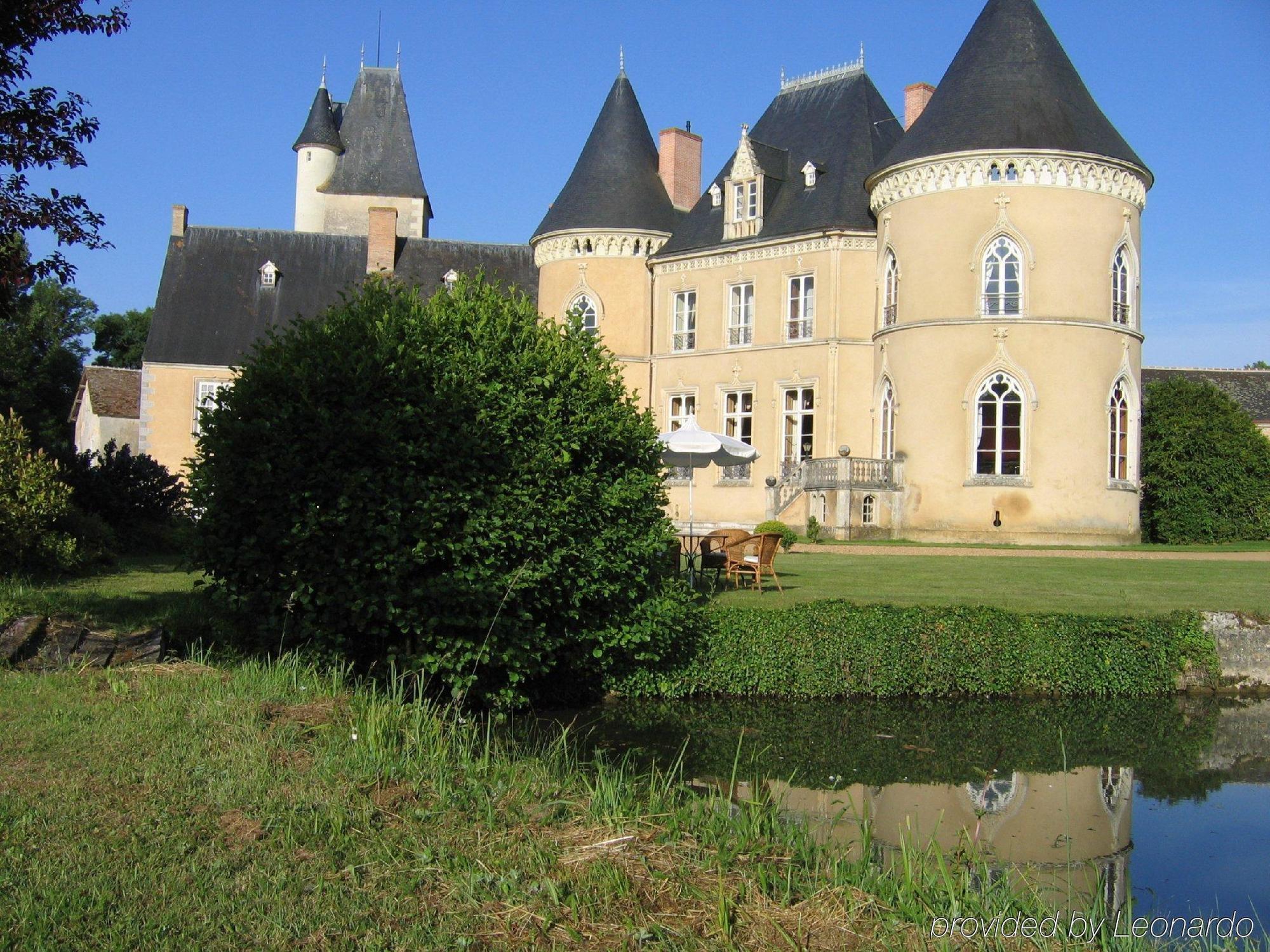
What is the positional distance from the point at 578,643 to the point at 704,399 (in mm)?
23666

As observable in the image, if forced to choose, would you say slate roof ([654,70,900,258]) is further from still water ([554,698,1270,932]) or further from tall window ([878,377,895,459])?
still water ([554,698,1270,932])

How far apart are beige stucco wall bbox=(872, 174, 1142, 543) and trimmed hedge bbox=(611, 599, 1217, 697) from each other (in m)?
14.9

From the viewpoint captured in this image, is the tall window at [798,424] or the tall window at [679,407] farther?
the tall window at [679,407]

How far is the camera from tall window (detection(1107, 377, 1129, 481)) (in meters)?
27.2

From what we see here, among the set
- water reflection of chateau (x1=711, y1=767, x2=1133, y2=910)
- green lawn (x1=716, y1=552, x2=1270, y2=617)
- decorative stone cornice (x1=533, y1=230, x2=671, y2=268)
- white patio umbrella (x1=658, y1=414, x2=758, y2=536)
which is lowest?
water reflection of chateau (x1=711, y1=767, x2=1133, y2=910)

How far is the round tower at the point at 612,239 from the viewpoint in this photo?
112 feet

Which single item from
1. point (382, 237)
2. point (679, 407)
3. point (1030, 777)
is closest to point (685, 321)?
point (679, 407)

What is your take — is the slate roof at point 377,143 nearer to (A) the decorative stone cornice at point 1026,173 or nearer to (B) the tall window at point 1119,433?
(A) the decorative stone cornice at point 1026,173

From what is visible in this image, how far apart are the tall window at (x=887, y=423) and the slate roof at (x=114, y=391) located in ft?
90.5

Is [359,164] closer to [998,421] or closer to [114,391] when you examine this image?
[114,391]

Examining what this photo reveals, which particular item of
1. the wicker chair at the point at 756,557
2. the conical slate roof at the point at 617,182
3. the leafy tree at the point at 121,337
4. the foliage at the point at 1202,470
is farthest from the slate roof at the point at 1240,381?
the leafy tree at the point at 121,337

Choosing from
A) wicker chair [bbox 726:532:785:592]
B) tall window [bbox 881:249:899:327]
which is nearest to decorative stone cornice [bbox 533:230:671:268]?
tall window [bbox 881:249:899:327]

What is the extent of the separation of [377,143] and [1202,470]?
102 feet

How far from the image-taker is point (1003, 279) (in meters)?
26.9
